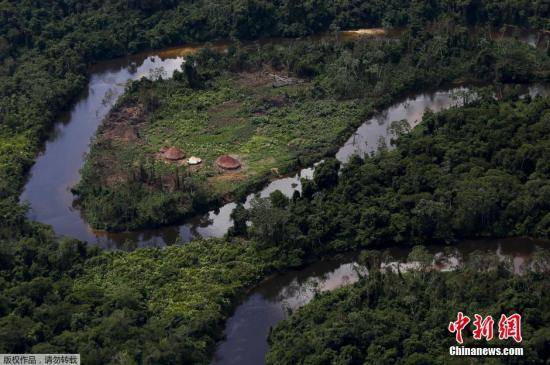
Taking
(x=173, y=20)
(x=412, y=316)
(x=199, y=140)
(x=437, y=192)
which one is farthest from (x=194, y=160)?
(x=173, y=20)

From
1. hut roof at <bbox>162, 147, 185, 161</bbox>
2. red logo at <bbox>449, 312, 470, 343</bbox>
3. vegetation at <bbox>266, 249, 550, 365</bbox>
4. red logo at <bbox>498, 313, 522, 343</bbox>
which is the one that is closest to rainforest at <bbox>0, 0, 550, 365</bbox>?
vegetation at <bbox>266, 249, 550, 365</bbox>

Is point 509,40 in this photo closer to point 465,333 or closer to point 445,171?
point 445,171

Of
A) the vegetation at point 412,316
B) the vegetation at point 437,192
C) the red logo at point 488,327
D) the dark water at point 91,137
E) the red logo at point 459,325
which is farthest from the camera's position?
the dark water at point 91,137

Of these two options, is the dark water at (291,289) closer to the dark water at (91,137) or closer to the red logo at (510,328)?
the dark water at (91,137)

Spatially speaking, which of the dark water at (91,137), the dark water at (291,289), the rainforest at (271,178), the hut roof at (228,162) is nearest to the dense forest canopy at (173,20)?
the rainforest at (271,178)
